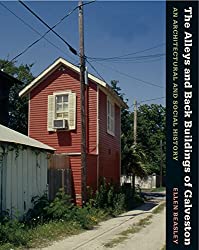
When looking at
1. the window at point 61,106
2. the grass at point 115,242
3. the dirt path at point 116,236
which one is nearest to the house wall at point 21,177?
the dirt path at point 116,236

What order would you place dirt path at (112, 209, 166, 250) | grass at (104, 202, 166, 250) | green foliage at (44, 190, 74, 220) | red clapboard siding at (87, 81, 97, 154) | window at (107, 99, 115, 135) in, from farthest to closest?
window at (107, 99, 115, 135) < red clapboard siding at (87, 81, 97, 154) < green foliage at (44, 190, 74, 220) < grass at (104, 202, 166, 250) < dirt path at (112, 209, 166, 250)

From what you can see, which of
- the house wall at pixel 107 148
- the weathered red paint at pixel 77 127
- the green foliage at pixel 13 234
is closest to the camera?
the green foliage at pixel 13 234

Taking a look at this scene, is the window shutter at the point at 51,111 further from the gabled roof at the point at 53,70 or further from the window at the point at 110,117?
the window at the point at 110,117

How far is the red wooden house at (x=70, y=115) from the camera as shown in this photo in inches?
839

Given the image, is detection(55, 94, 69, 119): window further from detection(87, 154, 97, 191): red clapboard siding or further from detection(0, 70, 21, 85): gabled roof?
detection(0, 70, 21, 85): gabled roof

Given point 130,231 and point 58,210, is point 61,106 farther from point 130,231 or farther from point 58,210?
point 130,231

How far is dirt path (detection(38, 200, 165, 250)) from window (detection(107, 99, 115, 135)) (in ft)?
24.9

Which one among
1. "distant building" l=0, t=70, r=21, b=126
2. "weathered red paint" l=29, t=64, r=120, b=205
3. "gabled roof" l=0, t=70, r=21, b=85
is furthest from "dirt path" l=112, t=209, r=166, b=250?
"gabled roof" l=0, t=70, r=21, b=85

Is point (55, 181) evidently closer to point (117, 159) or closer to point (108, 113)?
point (108, 113)

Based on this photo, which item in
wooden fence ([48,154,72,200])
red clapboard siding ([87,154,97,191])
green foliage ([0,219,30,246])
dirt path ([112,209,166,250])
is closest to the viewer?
green foliage ([0,219,30,246])

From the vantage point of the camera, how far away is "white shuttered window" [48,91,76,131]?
21484 mm

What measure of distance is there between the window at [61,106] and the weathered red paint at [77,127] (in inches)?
16.2

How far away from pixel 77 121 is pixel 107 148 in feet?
9.57

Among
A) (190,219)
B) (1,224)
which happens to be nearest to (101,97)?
(1,224)
